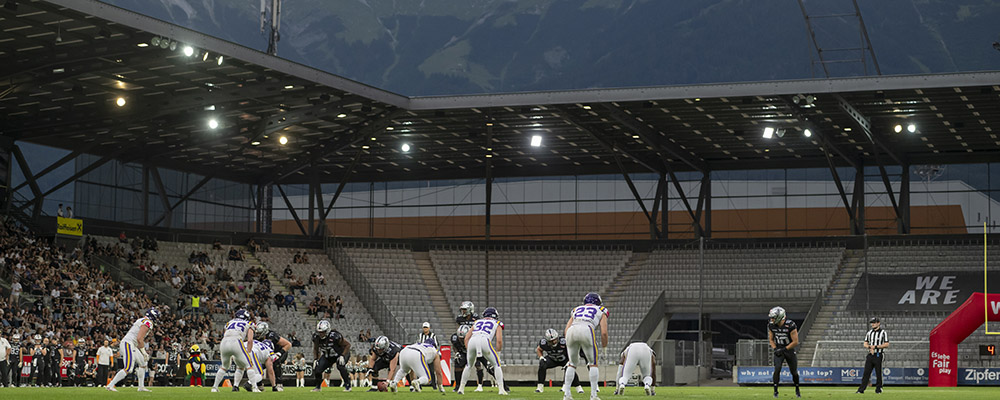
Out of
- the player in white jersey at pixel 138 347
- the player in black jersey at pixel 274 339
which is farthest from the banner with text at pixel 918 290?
the player in white jersey at pixel 138 347

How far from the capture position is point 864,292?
54.0 m

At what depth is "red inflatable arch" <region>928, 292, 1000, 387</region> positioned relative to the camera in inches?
1662

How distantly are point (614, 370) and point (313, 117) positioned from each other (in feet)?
53.3

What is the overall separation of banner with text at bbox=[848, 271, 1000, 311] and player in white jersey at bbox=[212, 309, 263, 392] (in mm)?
34043

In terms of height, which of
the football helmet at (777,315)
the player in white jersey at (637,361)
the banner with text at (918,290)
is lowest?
the player in white jersey at (637,361)

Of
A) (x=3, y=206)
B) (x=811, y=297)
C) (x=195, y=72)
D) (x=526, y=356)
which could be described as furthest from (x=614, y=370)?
(x=3, y=206)

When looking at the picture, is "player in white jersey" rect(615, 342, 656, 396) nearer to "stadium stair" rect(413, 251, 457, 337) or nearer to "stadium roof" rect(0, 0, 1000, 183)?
"stadium roof" rect(0, 0, 1000, 183)

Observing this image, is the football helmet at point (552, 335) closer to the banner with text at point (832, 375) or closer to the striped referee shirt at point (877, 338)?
the striped referee shirt at point (877, 338)

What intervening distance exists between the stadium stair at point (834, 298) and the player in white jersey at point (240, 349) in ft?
101

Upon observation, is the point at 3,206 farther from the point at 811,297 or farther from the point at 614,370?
the point at 811,297

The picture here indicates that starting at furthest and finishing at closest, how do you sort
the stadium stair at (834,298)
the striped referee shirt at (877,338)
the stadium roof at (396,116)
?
the stadium stair at (834,298), the stadium roof at (396,116), the striped referee shirt at (877,338)

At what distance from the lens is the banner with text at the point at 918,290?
52.3 metres

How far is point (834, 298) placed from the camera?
179 feet

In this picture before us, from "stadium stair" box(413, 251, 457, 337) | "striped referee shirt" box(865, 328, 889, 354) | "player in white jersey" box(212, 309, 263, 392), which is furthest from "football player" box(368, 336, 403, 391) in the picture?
"stadium stair" box(413, 251, 457, 337)
